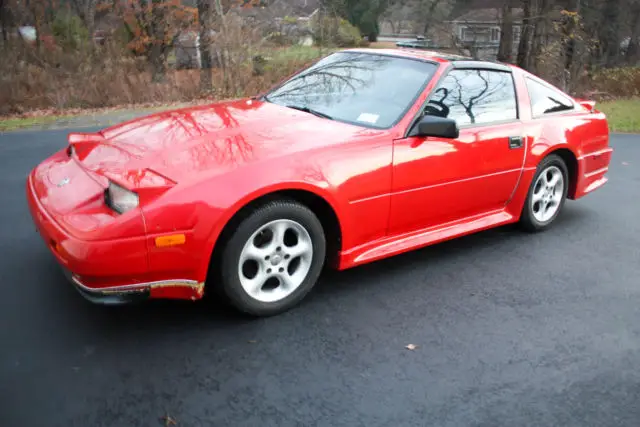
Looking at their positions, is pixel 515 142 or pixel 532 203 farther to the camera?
pixel 532 203

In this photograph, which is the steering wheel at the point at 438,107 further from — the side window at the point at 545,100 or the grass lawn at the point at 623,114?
the grass lawn at the point at 623,114

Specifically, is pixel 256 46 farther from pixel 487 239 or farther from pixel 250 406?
pixel 250 406

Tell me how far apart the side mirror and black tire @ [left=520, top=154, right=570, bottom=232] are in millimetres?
1349

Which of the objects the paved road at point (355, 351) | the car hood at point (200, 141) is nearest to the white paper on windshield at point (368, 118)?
the car hood at point (200, 141)

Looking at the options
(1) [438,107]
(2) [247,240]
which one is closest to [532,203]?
(1) [438,107]

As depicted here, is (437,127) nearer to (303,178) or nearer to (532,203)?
(303,178)

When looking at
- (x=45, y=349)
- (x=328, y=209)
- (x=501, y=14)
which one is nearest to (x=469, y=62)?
(x=328, y=209)

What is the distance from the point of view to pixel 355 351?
3.05 metres

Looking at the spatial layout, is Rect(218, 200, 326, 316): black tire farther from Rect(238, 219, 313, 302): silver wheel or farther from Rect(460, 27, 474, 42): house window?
Rect(460, 27, 474, 42): house window

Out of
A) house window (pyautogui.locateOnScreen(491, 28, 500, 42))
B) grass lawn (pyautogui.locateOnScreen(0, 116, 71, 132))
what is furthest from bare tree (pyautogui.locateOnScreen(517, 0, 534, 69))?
grass lawn (pyautogui.locateOnScreen(0, 116, 71, 132))

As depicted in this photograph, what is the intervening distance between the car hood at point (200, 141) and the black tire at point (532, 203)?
1.80 m

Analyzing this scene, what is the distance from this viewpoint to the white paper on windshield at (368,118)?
381cm

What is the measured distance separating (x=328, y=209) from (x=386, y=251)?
1.83 ft

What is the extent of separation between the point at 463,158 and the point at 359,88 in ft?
2.92
